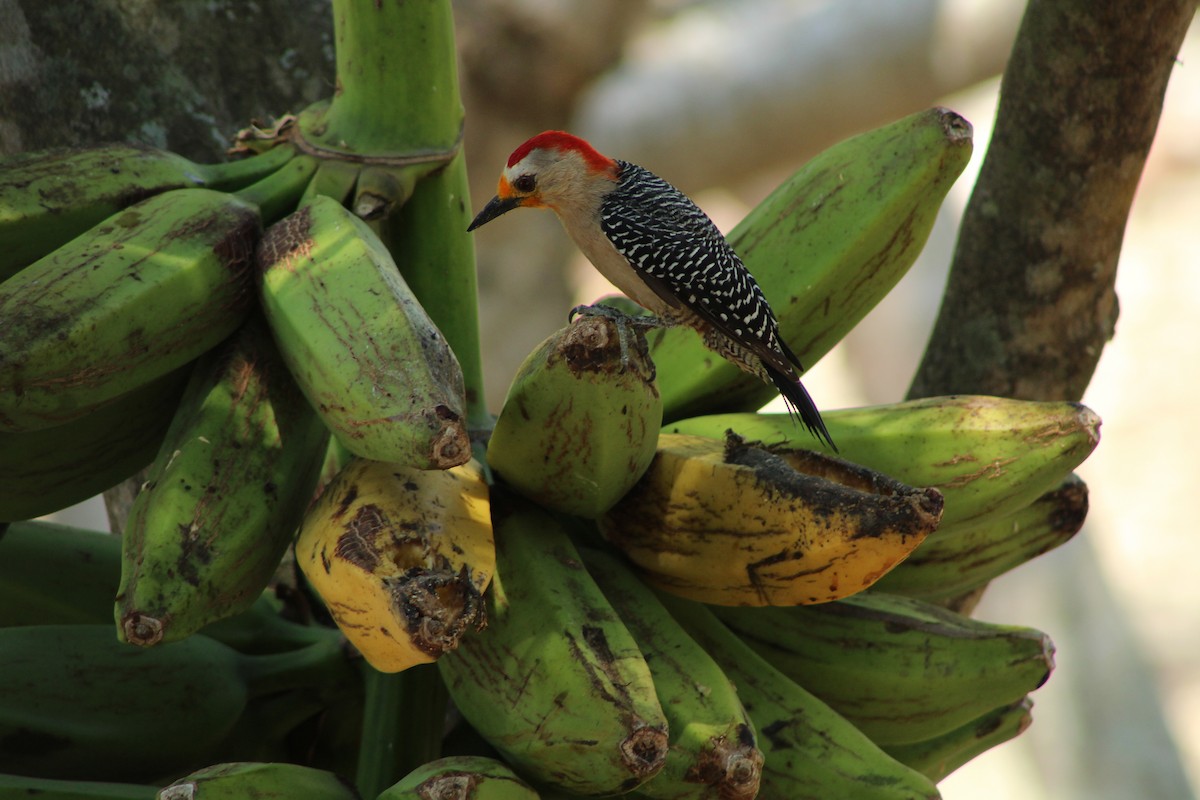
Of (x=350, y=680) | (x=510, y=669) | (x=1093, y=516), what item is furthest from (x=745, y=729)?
(x=1093, y=516)

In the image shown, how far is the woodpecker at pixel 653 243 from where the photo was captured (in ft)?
5.38

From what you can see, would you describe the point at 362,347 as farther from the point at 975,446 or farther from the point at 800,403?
the point at 975,446

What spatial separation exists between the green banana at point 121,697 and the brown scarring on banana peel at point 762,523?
0.44 metres

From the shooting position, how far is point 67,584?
1.57 m

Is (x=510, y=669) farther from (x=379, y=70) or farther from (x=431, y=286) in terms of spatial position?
(x=379, y=70)

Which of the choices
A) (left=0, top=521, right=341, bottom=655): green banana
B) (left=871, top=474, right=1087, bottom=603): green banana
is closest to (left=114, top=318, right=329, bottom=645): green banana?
(left=0, top=521, right=341, bottom=655): green banana

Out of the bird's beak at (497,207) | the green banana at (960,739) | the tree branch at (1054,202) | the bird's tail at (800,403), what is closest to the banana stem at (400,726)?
the bird's tail at (800,403)

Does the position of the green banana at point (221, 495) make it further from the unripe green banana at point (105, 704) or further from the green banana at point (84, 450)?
the unripe green banana at point (105, 704)

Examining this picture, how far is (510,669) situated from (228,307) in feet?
1.59

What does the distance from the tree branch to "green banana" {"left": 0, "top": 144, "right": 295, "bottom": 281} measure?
1.27 m

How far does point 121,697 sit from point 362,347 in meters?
0.59

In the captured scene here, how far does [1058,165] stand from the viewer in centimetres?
199

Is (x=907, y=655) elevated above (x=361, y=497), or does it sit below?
below

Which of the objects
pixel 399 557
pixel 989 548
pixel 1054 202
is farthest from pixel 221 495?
pixel 1054 202
